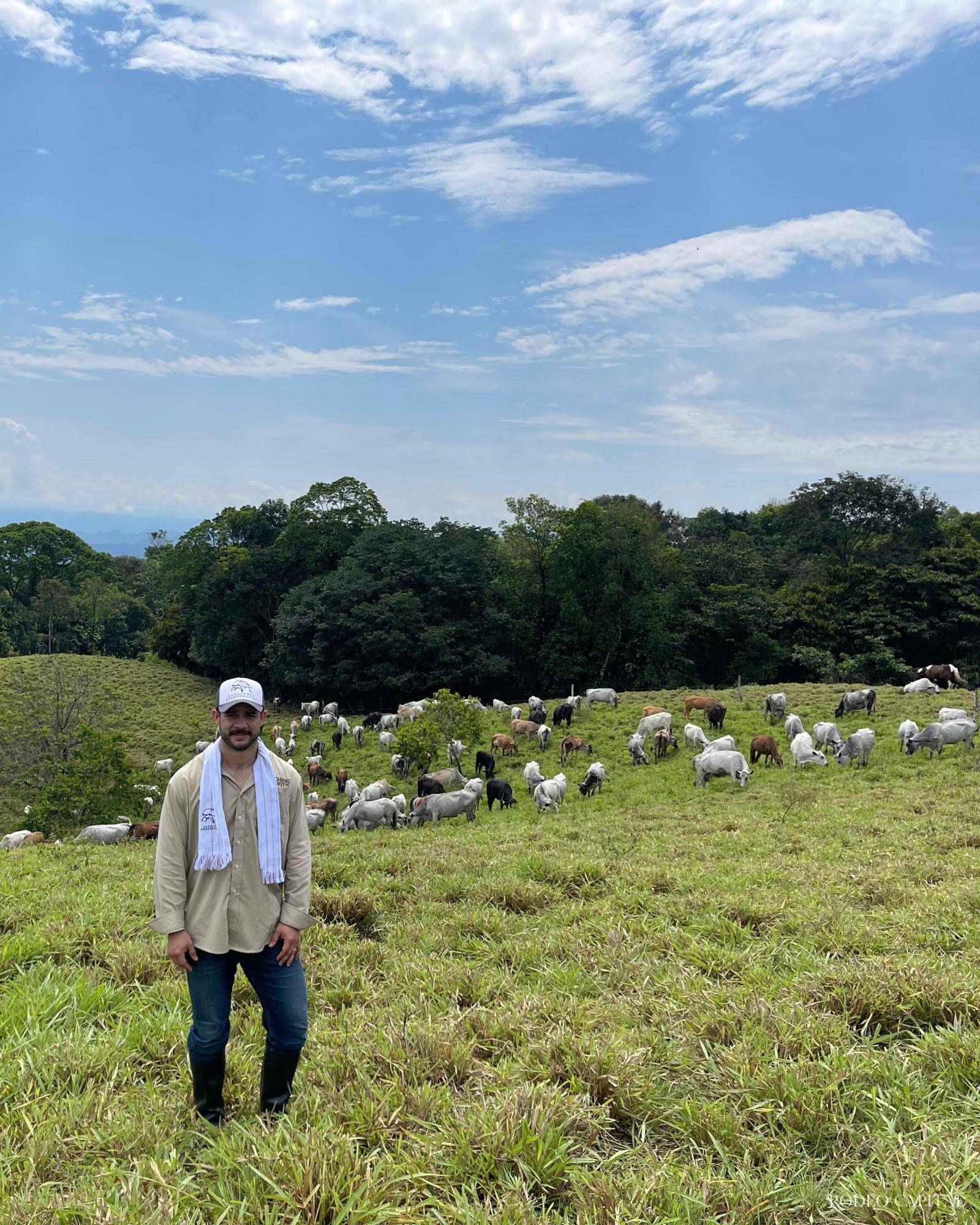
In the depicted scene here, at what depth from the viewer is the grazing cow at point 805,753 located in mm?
18250

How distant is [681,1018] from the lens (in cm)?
424

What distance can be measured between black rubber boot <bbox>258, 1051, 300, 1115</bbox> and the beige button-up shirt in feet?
1.84

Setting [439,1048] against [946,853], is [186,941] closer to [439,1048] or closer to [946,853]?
[439,1048]

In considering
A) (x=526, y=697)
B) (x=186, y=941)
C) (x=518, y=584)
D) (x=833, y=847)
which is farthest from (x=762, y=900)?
(x=518, y=584)

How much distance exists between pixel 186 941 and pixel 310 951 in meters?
2.76

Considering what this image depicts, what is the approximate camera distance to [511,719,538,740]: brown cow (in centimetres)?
2584

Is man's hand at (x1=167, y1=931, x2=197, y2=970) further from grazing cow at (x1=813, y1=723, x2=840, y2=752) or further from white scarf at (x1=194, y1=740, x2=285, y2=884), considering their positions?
grazing cow at (x1=813, y1=723, x2=840, y2=752)

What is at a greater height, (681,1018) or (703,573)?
(703,573)

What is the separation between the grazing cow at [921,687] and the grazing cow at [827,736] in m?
7.10

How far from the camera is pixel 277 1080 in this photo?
11.3 ft

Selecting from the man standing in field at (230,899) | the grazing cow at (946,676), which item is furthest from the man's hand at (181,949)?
the grazing cow at (946,676)

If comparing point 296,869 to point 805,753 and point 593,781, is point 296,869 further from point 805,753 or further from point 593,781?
point 805,753

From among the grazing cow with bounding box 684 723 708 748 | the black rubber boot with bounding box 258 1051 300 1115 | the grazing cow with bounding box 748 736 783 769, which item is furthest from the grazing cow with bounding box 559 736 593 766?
the black rubber boot with bounding box 258 1051 300 1115

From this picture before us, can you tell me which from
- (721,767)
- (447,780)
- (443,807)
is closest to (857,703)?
(721,767)
